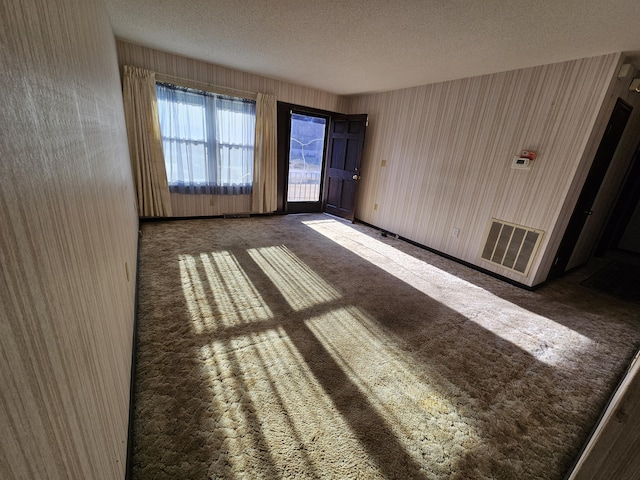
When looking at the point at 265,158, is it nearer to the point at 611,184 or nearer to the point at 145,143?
the point at 145,143

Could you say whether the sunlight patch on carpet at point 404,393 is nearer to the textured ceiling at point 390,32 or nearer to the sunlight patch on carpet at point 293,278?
the sunlight patch on carpet at point 293,278

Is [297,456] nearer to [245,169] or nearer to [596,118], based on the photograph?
[596,118]

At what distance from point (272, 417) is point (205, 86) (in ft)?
14.9

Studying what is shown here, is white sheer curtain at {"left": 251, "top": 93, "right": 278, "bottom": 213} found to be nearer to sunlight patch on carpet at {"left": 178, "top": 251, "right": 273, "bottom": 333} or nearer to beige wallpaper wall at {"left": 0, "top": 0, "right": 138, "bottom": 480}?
sunlight patch on carpet at {"left": 178, "top": 251, "right": 273, "bottom": 333}

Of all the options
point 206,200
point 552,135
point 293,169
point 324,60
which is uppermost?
point 324,60

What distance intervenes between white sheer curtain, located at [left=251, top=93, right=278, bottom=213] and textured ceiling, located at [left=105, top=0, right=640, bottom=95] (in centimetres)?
90

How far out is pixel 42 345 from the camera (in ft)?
1.52

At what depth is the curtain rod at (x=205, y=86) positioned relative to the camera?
3.85 m

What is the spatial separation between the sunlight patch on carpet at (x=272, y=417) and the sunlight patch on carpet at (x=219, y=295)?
0.29 meters

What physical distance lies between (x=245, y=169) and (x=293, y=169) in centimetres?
160

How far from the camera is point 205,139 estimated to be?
4367 mm

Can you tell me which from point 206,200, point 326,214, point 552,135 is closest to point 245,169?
point 206,200

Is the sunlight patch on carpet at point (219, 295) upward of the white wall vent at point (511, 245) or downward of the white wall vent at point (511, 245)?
downward

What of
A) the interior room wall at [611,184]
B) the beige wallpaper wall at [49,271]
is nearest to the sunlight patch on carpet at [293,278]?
the beige wallpaper wall at [49,271]
